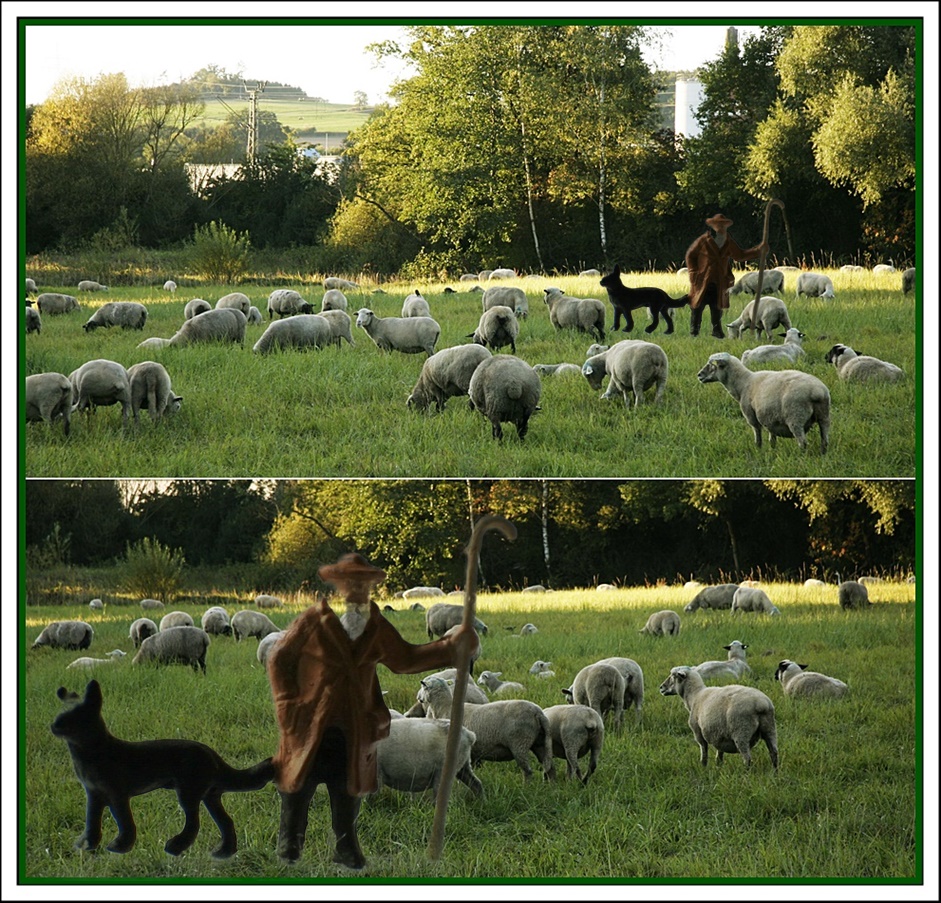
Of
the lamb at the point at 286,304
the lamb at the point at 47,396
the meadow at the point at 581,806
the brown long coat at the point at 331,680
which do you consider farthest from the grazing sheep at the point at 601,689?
the lamb at the point at 286,304

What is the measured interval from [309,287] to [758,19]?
6.09m

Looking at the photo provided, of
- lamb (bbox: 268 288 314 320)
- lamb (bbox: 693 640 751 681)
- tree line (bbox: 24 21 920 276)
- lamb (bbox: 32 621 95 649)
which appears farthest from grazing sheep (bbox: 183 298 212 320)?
lamb (bbox: 693 640 751 681)

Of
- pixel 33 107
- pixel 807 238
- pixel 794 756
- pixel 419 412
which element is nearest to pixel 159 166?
pixel 33 107

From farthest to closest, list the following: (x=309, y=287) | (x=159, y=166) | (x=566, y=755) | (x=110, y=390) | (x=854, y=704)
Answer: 1. (x=309, y=287)
2. (x=159, y=166)
3. (x=854, y=704)
4. (x=110, y=390)
5. (x=566, y=755)

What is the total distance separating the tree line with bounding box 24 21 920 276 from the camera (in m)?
10.1

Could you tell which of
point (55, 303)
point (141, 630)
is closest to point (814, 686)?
point (141, 630)

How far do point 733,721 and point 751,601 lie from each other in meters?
8.48

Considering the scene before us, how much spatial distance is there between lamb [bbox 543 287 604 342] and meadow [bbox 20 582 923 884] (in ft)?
13.5

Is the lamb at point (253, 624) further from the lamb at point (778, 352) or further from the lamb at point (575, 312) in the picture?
the lamb at point (778, 352)

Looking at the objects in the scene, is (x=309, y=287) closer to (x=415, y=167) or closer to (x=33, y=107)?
(x=415, y=167)

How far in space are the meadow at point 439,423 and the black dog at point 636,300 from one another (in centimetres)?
17

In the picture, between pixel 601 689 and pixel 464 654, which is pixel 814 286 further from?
pixel 464 654

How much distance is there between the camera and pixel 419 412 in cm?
1010

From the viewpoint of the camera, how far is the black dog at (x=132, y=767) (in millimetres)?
6555
